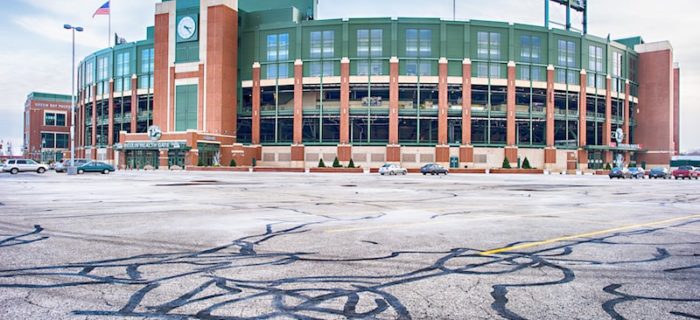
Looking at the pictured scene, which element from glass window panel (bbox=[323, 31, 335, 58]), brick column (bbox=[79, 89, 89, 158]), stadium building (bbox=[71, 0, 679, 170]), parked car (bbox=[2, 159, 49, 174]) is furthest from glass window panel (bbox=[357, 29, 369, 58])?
brick column (bbox=[79, 89, 89, 158])

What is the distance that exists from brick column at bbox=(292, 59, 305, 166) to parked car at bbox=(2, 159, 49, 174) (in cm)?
3211

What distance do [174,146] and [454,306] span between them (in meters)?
71.7

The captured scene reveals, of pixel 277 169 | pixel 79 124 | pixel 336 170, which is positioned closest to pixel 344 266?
pixel 336 170

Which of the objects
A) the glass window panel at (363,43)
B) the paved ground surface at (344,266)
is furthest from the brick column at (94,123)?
the paved ground surface at (344,266)

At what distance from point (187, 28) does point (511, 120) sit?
2023 inches

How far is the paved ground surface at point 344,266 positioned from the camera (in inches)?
195

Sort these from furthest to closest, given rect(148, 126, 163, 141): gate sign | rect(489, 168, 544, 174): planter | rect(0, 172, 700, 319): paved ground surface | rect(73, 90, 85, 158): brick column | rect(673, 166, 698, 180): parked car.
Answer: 1. rect(73, 90, 85, 158): brick column
2. rect(148, 126, 163, 141): gate sign
3. rect(489, 168, 544, 174): planter
4. rect(673, 166, 698, 180): parked car
5. rect(0, 172, 700, 319): paved ground surface

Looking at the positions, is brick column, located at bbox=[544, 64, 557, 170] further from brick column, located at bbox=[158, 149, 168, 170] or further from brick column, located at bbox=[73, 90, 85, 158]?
brick column, located at bbox=[73, 90, 85, 158]

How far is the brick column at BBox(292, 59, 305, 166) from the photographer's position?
73750 mm

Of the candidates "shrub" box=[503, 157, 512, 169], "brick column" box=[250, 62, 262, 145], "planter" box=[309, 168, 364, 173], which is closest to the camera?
"planter" box=[309, 168, 364, 173]

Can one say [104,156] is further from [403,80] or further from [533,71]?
[533,71]

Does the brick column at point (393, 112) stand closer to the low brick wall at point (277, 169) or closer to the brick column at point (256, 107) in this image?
the low brick wall at point (277, 169)

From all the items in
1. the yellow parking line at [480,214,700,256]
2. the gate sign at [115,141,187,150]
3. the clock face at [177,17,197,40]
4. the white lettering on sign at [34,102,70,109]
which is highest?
the clock face at [177,17,197,40]

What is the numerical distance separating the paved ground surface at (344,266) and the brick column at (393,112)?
58597 mm
